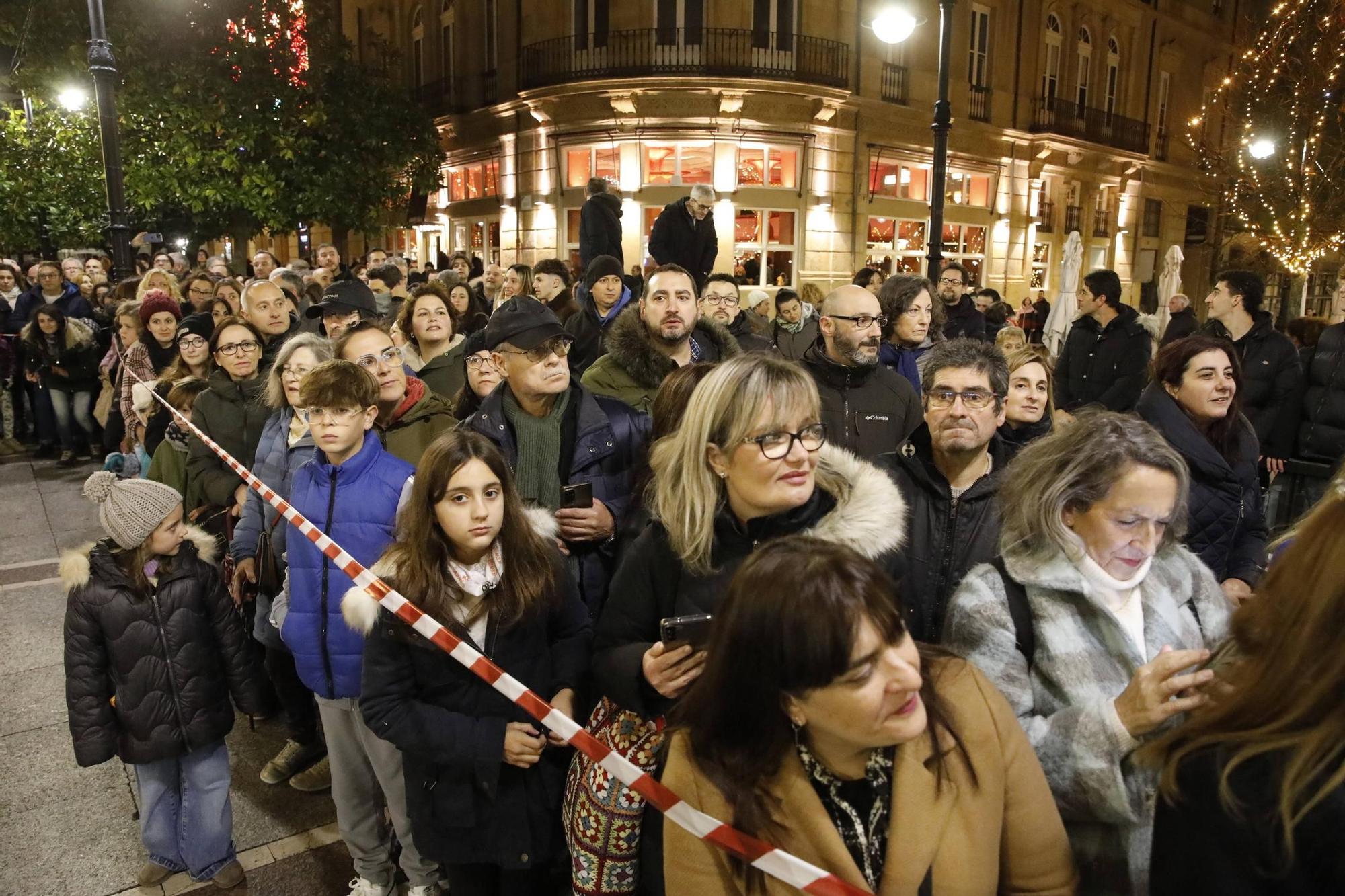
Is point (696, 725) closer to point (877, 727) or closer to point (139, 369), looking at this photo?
point (877, 727)

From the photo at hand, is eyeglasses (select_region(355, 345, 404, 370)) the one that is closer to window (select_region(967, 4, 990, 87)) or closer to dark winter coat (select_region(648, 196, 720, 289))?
dark winter coat (select_region(648, 196, 720, 289))

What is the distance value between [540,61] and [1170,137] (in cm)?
2285

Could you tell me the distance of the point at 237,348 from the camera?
15.9ft

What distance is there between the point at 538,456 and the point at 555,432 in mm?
128

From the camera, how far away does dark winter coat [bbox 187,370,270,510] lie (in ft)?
15.3

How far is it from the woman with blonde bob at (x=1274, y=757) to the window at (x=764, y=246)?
1820 centimetres

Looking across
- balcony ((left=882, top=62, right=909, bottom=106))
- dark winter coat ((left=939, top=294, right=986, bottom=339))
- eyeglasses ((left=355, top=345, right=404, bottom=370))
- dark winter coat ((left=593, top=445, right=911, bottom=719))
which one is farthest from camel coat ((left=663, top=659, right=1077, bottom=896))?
balcony ((left=882, top=62, right=909, bottom=106))

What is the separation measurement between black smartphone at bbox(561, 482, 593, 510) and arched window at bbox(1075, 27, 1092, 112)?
27.3m

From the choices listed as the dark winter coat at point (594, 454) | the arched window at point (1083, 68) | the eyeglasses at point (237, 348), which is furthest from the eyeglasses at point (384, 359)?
the arched window at point (1083, 68)

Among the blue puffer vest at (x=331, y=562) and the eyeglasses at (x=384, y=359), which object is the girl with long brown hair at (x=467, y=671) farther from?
the eyeglasses at (x=384, y=359)

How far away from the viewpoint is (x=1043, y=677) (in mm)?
2051

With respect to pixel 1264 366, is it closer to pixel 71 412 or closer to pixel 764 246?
pixel 71 412

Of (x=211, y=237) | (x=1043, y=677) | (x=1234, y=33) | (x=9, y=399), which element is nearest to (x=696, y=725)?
(x=1043, y=677)

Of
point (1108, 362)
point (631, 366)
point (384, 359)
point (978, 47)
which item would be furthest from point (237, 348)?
point (978, 47)
